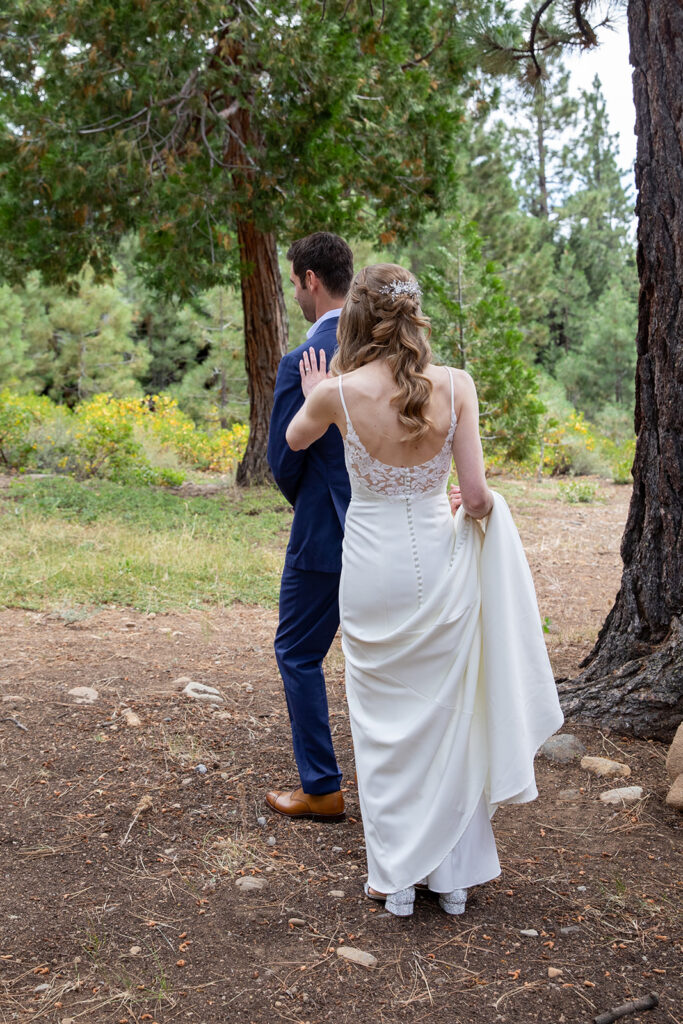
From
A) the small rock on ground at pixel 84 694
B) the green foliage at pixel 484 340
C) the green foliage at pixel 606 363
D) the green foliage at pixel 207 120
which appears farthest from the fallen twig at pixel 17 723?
the green foliage at pixel 606 363

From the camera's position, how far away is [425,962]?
7.72 feet

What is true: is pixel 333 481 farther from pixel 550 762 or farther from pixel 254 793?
pixel 550 762

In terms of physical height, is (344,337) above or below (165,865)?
above

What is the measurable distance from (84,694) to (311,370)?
6.87 feet

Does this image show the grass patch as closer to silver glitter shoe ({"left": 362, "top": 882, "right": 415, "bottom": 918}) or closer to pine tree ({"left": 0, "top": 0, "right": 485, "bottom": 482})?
pine tree ({"left": 0, "top": 0, "right": 485, "bottom": 482})

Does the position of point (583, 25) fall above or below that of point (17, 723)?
above

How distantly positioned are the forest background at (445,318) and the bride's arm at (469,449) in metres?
2.50

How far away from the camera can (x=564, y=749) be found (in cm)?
354

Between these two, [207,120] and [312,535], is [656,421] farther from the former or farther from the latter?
[207,120]

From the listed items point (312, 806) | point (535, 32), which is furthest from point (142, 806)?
point (535, 32)

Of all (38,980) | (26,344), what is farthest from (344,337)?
(26,344)

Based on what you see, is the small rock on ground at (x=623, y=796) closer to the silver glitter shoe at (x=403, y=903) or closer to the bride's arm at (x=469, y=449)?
the silver glitter shoe at (x=403, y=903)

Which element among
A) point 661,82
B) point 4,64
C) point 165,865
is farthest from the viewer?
point 4,64

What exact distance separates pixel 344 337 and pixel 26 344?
18.7 meters
